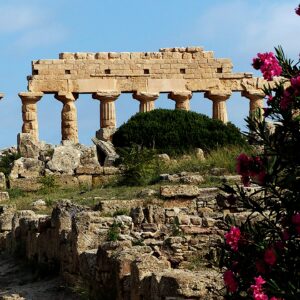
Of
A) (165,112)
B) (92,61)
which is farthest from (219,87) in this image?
(165,112)

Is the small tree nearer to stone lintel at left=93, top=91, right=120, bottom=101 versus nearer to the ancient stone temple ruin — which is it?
the ancient stone temple ruin

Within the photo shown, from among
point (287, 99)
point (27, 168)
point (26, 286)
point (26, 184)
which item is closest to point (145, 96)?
point (27, 168)

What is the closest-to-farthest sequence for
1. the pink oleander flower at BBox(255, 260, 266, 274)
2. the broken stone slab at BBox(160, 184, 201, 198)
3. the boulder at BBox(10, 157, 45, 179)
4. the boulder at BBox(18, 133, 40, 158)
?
the pink oleander flower at BBox(255, 260, 266, 274) < the broken stone slab at BBox(160, 184, 201, 198) < the boulder at BBox(10, 157, 45, 179) < the boulder at BBox(18, 133, 40, 158)

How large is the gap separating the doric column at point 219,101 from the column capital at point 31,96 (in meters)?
6.29

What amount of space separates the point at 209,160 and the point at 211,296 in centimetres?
1764

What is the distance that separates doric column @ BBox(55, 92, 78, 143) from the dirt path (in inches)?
1053

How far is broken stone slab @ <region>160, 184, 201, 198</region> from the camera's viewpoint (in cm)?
1994

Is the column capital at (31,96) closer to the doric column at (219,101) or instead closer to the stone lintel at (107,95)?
the stone lintel at (107,95)

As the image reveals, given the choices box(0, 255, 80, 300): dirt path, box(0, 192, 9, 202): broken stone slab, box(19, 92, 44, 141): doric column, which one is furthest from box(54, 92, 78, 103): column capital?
box(0, 255, 80, 300): dirt path

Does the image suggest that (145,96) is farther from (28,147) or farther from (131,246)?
(131,246)

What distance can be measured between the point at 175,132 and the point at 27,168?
6593 mm

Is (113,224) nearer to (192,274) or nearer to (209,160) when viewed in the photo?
(192,274)

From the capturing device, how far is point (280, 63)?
8250 mm

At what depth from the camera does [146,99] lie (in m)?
46.0
